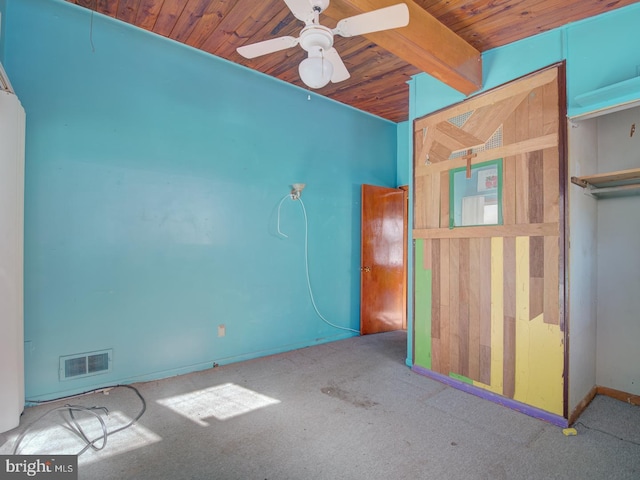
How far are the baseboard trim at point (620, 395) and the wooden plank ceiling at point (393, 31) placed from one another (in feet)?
8.90

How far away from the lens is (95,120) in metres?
2.66

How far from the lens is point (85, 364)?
261cm

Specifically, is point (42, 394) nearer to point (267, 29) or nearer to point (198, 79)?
point (198, 79)

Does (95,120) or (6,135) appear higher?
(95,120)

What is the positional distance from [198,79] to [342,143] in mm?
1866

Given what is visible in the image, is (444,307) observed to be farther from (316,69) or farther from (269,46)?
(269,46)

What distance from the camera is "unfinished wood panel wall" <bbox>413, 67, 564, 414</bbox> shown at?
93.0 inches

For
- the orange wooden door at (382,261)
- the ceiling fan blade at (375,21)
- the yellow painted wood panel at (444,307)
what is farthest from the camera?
the orange wooden door at (382,261)

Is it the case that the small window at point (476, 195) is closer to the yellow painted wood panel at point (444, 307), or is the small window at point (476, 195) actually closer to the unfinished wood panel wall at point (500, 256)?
the unfinished wood panel wall at point (500, 256)

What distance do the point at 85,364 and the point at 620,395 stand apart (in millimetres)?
4245

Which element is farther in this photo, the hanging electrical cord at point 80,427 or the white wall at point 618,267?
the white wall at point 618,267

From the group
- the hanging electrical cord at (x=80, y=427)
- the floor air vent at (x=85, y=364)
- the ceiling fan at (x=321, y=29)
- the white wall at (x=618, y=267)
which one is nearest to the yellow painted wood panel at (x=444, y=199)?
the white wall at (x=618, y=267)

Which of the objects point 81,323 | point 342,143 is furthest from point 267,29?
point 81,323

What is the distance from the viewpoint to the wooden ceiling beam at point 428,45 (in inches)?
75.4
